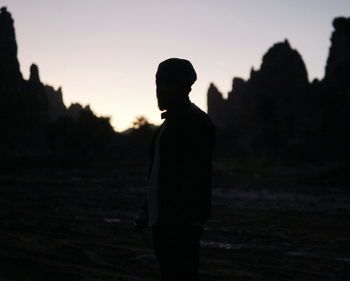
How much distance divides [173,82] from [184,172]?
55cm

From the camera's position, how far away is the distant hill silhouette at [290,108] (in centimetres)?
5600

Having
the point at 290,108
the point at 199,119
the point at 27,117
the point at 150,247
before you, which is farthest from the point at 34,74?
the point at 199,119

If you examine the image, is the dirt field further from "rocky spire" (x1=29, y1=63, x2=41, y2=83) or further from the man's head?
"rocky spire" (x1=29, y1=63, x2=41, y2=83)

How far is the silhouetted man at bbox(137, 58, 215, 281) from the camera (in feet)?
7.92

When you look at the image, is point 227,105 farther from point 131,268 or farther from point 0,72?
point 131,268

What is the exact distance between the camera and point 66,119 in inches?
2613

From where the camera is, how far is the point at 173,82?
103 inches

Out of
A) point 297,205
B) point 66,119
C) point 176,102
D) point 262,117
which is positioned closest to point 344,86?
point 262,117

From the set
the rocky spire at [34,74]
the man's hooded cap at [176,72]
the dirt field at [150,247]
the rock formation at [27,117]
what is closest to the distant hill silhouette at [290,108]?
the rock formation at [27,117]

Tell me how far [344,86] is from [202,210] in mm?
67378

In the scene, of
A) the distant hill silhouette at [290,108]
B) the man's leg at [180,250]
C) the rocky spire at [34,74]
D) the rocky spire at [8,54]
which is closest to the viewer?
the man's leg at [180,250]

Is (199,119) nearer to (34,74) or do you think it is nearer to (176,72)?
(176,72)

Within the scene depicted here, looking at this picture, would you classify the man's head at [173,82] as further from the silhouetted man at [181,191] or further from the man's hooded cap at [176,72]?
the silhouetted man at [181,191]

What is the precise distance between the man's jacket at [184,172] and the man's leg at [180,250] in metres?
0.05
